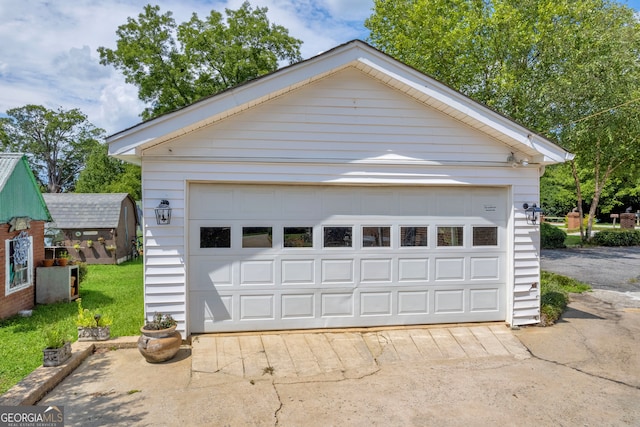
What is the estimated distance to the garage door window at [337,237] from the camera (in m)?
6.68

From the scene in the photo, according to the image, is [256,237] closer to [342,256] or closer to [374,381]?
[342,256]

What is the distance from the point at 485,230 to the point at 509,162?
119 centimetres

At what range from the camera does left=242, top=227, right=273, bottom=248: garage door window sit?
648 cm

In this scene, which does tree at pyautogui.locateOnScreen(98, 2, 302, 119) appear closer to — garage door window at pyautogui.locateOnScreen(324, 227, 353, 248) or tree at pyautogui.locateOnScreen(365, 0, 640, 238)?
tree at pyautogui.locateOnScreen(365, 0, 640, 238)

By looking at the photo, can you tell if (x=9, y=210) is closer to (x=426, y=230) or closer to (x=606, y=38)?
(x=426, y=230)

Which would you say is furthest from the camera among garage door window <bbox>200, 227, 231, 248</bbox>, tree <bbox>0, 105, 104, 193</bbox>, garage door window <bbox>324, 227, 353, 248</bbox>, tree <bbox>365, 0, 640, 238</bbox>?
tree <bbox>0, 105, 104, 193</bbox>

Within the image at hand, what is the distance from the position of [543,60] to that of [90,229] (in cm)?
1932

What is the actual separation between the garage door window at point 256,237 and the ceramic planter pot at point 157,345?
1662 millimetres

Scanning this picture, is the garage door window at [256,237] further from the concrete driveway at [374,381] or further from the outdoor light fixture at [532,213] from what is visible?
the outdoor light fixture at [532,213]

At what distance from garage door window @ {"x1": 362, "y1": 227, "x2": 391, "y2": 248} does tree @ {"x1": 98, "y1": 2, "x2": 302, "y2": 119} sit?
1654cm

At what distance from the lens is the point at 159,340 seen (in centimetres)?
554

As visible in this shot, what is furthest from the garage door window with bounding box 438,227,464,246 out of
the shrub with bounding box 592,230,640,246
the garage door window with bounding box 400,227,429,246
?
the shrub with bounding box 592,230,640,246

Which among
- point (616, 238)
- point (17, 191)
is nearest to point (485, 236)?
point (17, 191)

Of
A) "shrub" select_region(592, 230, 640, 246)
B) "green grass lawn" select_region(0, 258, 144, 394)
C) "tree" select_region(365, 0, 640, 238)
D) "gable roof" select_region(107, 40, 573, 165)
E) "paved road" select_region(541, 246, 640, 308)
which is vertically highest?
"tree" select_region(365, 0, 640, 238)
